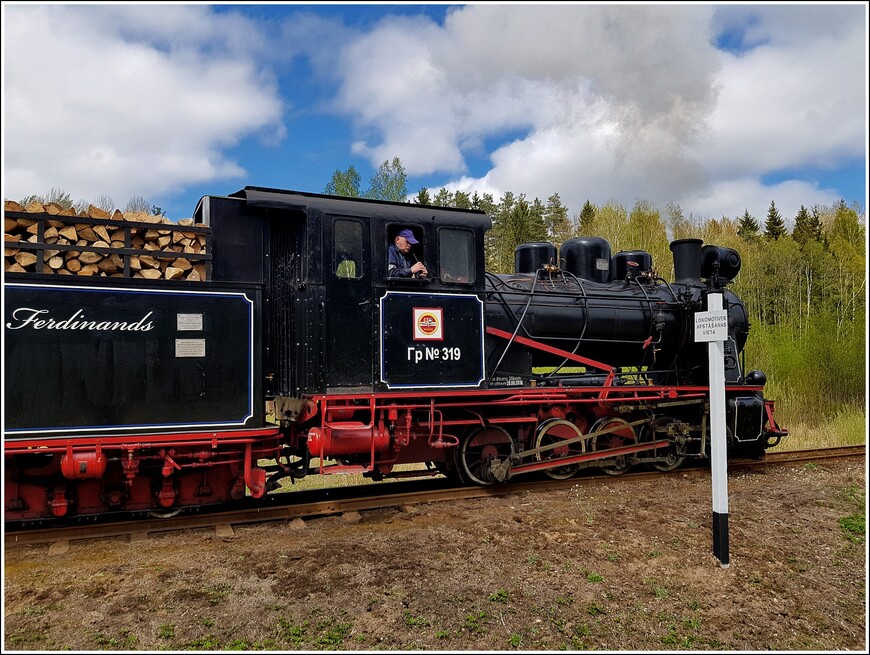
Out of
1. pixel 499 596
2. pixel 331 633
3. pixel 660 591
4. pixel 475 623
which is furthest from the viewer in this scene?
pixel 660 591

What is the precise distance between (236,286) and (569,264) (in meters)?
5.76

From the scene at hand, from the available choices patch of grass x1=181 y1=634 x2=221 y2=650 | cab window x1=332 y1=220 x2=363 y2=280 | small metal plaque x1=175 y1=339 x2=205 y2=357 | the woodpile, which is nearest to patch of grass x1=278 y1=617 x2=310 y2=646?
patch of grass x1=181 y1=634 x2=221 y2=650

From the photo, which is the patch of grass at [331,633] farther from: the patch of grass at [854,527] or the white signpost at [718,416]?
the patch of grass at [854,527]

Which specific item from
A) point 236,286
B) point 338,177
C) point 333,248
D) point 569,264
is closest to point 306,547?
point 236,286

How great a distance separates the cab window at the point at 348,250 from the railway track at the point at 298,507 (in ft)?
8.65

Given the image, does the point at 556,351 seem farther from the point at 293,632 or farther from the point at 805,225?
the point at 805,225

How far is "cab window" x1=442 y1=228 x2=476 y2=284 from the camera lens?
7.14m

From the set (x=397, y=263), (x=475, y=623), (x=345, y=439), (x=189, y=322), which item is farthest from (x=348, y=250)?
(x=475, y=623)

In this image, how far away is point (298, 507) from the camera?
662 cm

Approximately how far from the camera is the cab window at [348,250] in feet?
21.6

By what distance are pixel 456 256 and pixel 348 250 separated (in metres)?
1.37

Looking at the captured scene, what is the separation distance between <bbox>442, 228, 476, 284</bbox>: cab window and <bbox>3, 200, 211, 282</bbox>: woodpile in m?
2.64

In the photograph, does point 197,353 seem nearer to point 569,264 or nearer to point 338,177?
point 569,264

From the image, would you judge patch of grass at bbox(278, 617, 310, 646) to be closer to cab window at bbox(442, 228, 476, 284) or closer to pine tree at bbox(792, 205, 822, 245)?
cab window at bbox(442, 228, 476, 284)
